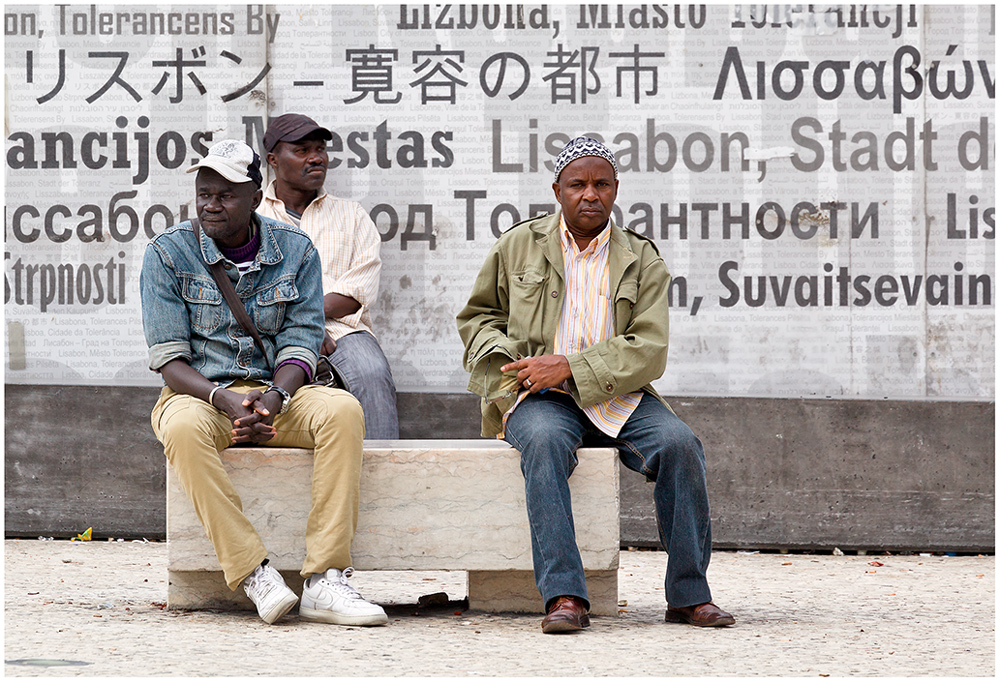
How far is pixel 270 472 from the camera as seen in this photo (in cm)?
421

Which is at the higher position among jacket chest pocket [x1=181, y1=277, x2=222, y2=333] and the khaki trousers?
jacket chest pocket [x1=181, y1=277, x2=222, y2=333]

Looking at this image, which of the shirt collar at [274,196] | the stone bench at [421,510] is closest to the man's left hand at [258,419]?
the stone bench at [421,510]

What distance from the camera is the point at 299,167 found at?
233 inches

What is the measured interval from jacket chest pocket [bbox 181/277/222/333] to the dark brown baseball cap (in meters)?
1.78

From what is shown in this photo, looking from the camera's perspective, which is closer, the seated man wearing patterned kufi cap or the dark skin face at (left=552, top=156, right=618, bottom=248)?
the seated man wearing patterned kufi cap

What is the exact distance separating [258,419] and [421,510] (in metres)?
0.66

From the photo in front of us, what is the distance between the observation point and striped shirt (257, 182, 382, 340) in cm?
589

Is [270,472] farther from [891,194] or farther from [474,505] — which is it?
[891,194]

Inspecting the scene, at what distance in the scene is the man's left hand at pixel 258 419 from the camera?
159 inches

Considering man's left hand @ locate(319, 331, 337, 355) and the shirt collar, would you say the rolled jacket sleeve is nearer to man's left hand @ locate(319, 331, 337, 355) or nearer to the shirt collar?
man's left hand @ locate(319, 331, 337, 355)

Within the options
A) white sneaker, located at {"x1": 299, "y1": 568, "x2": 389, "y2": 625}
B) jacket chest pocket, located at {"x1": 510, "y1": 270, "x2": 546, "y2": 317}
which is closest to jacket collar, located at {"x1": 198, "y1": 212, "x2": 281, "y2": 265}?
jacket chest pocket, located at {"x1": 510, "y1": 270, "x2": 546, "y2": 317}

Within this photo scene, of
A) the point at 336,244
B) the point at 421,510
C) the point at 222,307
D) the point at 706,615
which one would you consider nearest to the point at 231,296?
the point at 222,307

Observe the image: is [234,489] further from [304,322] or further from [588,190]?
[588,190]

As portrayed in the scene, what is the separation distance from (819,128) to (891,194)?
1.71ft
